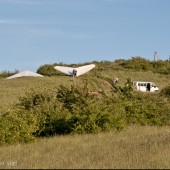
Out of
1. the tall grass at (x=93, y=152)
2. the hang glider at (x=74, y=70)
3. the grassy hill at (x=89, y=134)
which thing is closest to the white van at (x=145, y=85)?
the hang glider at (x=74, y=70)

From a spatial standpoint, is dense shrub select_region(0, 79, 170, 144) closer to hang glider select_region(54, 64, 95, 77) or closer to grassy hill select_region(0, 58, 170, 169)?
grassy hill select_region(0, 58, 170, 169)

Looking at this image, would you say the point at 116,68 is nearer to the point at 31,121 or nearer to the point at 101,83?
the point at 101,83

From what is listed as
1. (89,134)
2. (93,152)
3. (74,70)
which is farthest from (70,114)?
(74,70)

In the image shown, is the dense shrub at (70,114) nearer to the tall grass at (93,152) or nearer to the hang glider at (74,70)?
the tall grass at (93,152)

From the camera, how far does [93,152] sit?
14469 mm

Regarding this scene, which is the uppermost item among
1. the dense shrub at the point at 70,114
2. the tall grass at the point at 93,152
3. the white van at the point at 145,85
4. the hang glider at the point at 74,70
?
the hang glider at the point at 74,70

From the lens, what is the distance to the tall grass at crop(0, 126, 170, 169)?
470 inches

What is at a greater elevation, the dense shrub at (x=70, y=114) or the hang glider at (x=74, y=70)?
the hang glider at (x=74, y=70)

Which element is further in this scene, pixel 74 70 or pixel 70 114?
pixel 74 70

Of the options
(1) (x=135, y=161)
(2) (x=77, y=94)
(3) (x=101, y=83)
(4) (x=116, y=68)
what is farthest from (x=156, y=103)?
(4) (x=116, y=68)

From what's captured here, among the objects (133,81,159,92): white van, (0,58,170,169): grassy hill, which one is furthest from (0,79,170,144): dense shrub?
(133,81,159,92): white van

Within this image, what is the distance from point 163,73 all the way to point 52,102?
53119 millimetres

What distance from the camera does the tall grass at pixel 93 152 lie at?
11945 millimetres

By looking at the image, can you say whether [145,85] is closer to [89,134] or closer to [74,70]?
[74,70]
